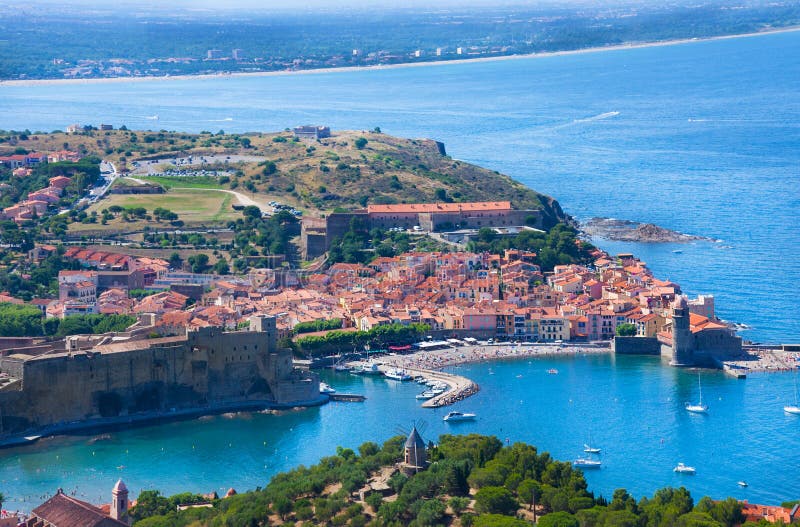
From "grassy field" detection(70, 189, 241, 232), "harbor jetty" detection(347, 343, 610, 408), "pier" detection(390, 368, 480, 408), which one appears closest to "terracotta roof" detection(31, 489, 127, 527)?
→ "pier" detection(390, 368, 480, 408)

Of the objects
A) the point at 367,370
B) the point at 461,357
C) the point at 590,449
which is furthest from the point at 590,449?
the point at 461,357

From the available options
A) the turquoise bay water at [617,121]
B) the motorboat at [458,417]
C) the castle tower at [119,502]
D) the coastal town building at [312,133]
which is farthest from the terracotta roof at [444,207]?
the castle tower at [119,502]

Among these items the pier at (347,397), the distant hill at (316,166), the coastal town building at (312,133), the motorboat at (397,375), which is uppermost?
the coastal town building at (312,133)

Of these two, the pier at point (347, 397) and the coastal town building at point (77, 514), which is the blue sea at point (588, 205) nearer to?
the pier at point (347, 397)

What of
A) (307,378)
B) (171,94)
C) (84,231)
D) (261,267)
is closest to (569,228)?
(261,267)

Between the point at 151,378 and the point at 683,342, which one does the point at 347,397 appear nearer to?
the point at 151,378

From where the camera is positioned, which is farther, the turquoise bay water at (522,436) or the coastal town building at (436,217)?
the coastal town building at (436,217)
